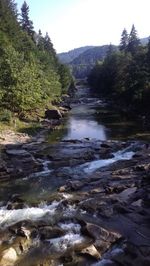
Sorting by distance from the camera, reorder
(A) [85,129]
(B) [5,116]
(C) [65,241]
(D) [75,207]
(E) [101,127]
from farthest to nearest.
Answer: (E) [101,127]
(A) [85,129]
(B) [5,116]
(D) [75,207]
(C) [65,241]

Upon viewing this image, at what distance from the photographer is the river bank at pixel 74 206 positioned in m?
18.4

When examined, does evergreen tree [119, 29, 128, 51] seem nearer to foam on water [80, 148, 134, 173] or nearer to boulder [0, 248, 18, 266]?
foam on water [80, 148, 134, 173]

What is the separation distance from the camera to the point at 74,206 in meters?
24.2

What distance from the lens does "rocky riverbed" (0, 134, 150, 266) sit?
18422 mm

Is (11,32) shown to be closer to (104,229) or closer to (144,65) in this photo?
(144,65)

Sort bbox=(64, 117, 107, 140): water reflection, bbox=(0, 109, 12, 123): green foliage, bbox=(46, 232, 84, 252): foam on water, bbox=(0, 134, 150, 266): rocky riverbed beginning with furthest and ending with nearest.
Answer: bbox=(0, 109, 12, 123): green foliage < bbox=(64, 117, 107, 140): water reflection < bbox=(46, 232, 84, 252): foam on water < bbox=(0, 134, 150, 266): rocky riverbed

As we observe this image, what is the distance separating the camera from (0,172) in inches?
1268

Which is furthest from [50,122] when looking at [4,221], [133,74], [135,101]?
[4,221]

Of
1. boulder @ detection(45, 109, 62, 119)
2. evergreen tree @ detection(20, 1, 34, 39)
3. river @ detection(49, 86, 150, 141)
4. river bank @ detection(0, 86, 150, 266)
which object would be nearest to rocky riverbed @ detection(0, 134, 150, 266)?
river bank @ detection(0, 86, 150, 266)

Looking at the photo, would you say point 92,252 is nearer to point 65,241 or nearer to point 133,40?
point 65,241

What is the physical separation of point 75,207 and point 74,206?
18 cm

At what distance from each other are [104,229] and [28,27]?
107702mm

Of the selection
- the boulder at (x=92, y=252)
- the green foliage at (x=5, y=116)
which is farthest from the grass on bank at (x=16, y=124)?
the boulder at (x=92, y=252)

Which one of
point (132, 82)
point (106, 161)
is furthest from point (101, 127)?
point (106, 161)
